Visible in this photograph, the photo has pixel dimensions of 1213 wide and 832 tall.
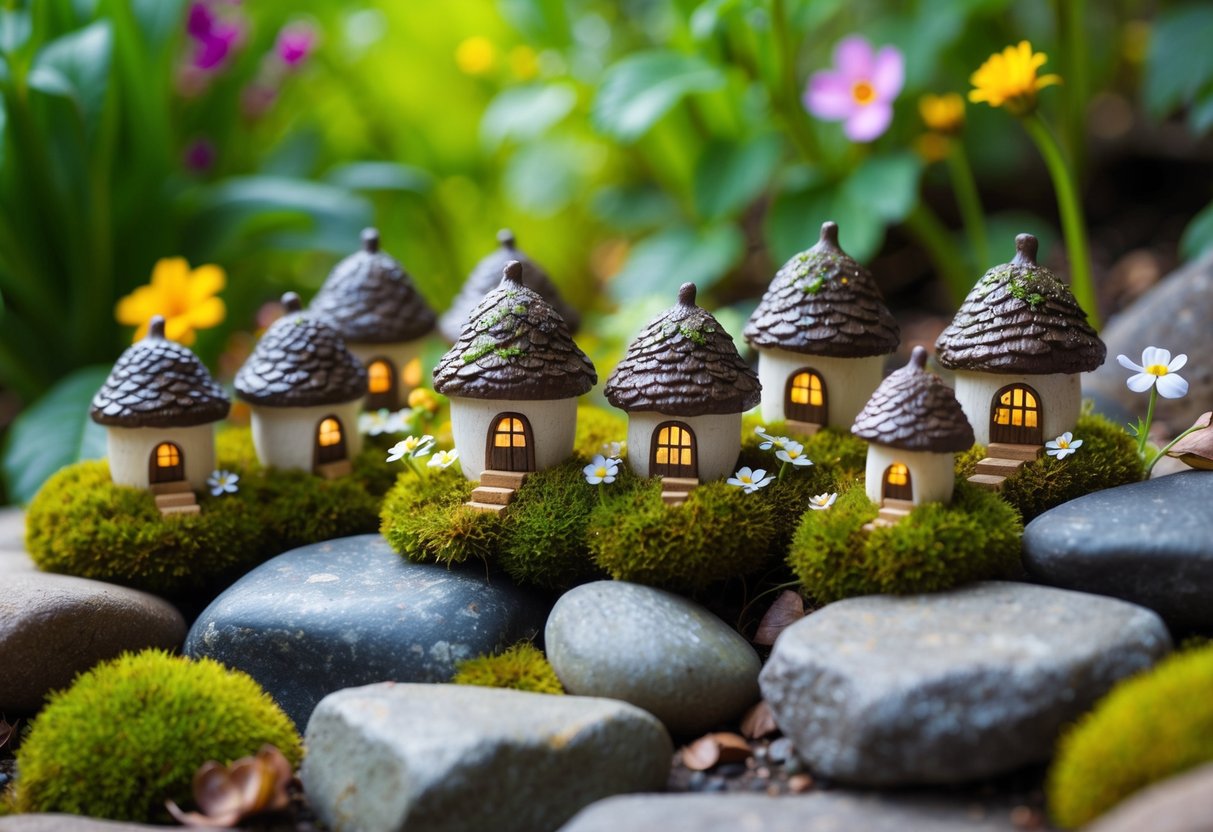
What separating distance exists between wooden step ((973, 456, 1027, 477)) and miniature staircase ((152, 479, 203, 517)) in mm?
2423

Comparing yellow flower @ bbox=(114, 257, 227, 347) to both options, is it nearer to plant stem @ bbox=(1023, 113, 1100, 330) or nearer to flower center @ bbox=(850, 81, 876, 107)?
flower center @ bbox=(850, 81, 876, 107)

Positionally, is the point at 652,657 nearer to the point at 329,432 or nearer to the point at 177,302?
the point at 329,432

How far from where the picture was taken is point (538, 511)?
3.40 metres

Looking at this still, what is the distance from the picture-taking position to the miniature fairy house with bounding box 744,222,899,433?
3.59 metres

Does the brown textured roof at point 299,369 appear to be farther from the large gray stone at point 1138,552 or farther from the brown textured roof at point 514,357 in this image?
the large gray stone at point 1138,552

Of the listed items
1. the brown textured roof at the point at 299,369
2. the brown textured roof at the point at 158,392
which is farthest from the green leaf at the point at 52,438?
the brown textured roof at the point at 299,369

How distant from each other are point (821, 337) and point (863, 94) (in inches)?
72.8

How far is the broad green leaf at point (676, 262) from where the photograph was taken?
549 cm

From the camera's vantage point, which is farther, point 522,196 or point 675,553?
point 522,196

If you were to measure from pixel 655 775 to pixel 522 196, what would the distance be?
13.9ft

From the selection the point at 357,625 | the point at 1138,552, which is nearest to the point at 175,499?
the point at 357,625

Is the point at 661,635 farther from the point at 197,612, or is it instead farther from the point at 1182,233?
the point at 1182,233

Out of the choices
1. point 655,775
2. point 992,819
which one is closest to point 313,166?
point 655,775

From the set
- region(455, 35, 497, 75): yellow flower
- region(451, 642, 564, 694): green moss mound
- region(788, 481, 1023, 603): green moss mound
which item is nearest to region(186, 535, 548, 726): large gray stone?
region(451, 642, 564, 694): green moss mound
